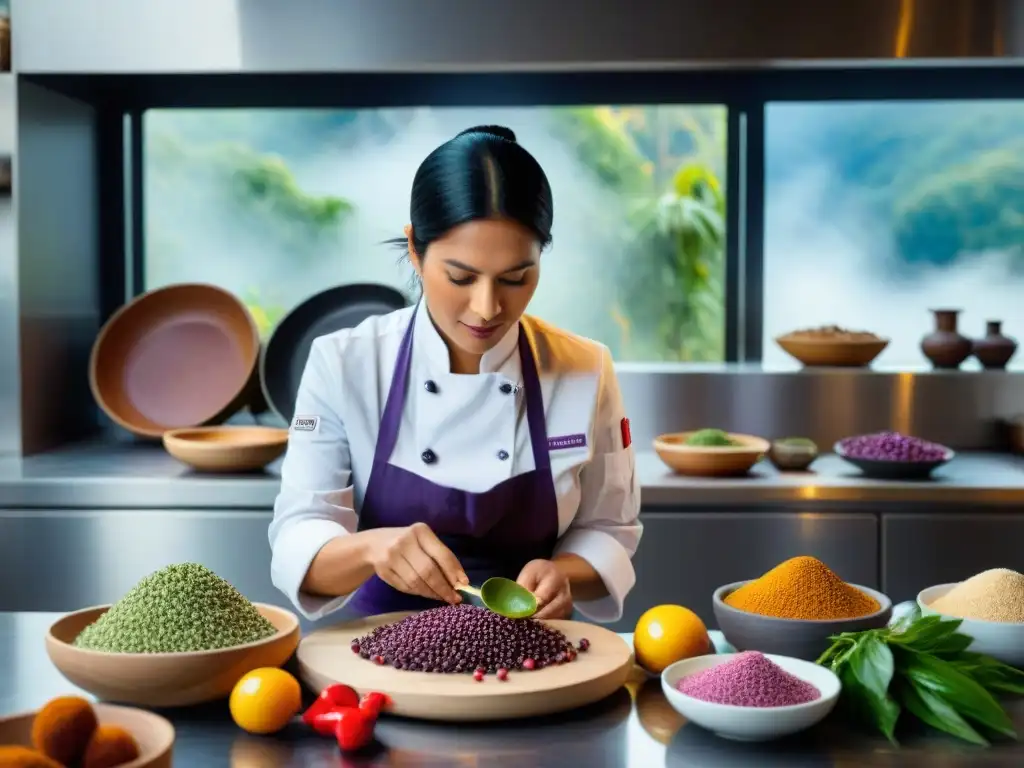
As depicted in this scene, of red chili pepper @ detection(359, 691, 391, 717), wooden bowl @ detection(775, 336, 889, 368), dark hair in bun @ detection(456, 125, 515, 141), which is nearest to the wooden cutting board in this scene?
red chili pepper @ detection(359, 691, 391, 717)

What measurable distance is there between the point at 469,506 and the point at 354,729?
751 millimetres

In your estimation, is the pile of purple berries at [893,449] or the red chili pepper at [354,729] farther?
the pile of purple berries at [893,449]

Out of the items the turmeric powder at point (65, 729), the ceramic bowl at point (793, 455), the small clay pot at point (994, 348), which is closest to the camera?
the turmeric powder at point (65, 729)

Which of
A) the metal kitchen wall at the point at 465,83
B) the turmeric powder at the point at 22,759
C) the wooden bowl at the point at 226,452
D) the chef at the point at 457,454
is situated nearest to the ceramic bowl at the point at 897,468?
the metal kitchen wall at the point at 465,83

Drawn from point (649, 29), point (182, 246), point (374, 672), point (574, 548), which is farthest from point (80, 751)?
point (182, 246)

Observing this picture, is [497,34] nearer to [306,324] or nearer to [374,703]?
[306,324]

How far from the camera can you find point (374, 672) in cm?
150

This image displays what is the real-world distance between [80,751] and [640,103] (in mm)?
3201

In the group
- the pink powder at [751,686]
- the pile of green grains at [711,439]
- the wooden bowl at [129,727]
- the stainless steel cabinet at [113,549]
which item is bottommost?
the stainless steel cabinet at [113,549]

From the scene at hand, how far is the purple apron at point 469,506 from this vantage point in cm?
206

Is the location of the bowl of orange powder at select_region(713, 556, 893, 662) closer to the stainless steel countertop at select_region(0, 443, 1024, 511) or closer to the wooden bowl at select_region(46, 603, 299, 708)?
the wooden bowl at select_region(46, 603, 299, 708)

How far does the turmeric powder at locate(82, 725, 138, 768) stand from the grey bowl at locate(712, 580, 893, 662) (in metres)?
0.82

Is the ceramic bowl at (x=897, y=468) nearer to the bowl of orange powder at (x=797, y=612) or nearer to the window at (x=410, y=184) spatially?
the window at (x=410, y=184)

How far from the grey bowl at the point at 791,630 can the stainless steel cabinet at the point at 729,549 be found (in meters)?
1.51
